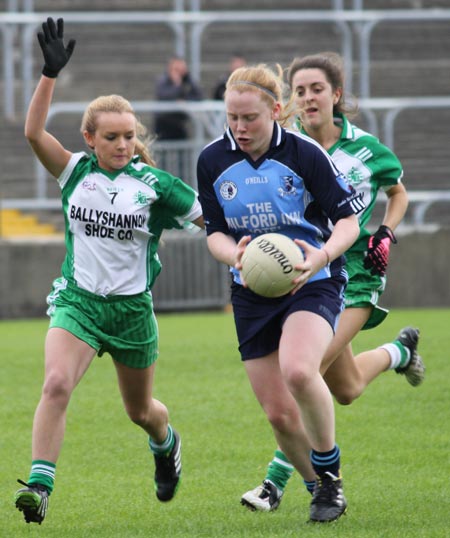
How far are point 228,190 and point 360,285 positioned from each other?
4.87ft

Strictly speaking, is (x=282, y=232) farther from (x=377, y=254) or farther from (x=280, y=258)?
(x=377, y=254)

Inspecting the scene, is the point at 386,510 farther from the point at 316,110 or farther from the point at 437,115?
the point at 437,115

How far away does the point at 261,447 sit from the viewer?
305 inches

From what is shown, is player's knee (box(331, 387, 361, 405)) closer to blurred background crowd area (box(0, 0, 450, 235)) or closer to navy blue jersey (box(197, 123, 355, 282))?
navy blue jersey (box(197, 123, 355, 282))

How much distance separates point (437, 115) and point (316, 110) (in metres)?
11.4

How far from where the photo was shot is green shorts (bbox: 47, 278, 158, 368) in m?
6.03

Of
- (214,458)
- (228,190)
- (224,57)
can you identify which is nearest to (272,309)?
(228,190)

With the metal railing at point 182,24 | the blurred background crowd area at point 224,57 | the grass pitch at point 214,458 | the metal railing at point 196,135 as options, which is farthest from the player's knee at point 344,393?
the metal railing at point 182,24

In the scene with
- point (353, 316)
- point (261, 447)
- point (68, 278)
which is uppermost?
point (68, 278)

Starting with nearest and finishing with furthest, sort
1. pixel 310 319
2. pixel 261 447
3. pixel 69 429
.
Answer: pixel 310 319
pixel 261 447
pixel 69 429

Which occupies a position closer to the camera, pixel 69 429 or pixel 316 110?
pixel 316 110

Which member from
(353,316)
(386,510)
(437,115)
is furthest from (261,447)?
(437,115)

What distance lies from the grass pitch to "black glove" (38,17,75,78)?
2.12 metres

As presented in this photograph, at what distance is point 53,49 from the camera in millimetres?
5930
